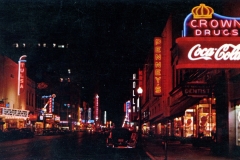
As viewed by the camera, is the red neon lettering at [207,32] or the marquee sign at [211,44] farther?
the red neon lettering at [207,32]

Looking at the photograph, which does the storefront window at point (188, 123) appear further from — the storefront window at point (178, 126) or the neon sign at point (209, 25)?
the neon sign at point (209, 25)

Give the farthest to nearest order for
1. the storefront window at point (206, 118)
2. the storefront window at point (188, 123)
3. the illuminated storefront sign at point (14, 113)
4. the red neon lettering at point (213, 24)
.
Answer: the illuminated storefront sign at point (14, 113) → the storefront window at point (188, 123) → the storefront window at point (206, 118) → the red neon lettering at point (213, 24)

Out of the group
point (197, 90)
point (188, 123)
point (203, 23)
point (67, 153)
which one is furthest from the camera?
point (188, 123)

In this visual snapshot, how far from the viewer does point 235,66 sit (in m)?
17.3

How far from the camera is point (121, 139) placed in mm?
27500

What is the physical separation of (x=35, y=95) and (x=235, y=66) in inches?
3065

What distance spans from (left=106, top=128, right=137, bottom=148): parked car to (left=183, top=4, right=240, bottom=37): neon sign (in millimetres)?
11108

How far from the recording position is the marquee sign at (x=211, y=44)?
1731 centimetres

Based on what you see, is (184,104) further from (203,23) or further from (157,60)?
(203,23)

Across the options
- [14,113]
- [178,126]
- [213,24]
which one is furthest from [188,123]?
[14,113]

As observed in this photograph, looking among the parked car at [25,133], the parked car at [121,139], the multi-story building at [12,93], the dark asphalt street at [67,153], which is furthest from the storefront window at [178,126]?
the multi-story building at [12,93]

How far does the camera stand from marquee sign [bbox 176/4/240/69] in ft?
56.8

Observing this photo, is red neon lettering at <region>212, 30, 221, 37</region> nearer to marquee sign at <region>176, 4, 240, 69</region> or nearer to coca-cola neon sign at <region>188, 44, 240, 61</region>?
marquee sign at <region>176, 4, 240, 69</region>

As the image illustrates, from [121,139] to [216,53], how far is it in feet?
38.8
